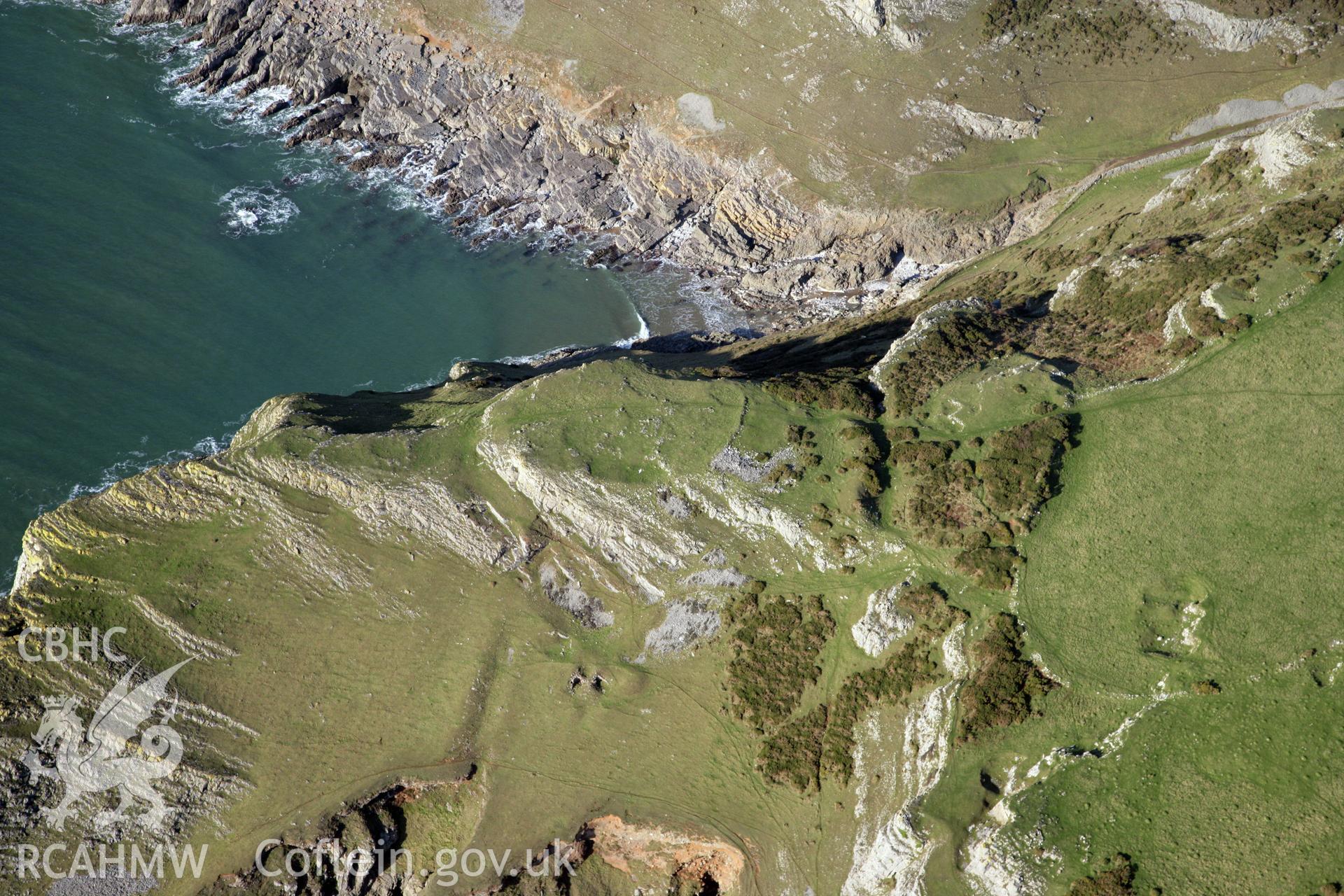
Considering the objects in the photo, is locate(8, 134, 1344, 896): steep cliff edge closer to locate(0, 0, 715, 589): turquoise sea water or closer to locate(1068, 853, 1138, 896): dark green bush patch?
locate(1068, 853, 1138, 896): dark green bush patch

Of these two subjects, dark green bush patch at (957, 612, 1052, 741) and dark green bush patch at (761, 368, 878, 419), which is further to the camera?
dark green bush patch at (761, 368, 878, 419)

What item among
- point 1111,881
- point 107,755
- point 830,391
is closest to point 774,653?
point 830,391

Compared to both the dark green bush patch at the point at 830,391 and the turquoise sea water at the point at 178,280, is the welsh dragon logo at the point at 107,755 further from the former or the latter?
the dark green bush patch at the point at 830,391

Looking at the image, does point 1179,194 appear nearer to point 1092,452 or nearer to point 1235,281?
point 1235,281

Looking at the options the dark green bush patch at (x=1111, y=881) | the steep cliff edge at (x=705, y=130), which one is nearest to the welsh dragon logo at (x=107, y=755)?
the dark green bush patch at (x=1111, y=881)

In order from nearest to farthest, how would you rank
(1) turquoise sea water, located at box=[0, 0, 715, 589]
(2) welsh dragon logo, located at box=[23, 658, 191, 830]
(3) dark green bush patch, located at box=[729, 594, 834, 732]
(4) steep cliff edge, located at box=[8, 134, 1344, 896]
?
(4) steep cliff edge, located at box=[8, 134, 1344, 896] → (2) welsh dragon logo, located at box=[23, 658, 191, 830] → (3) dark green bush patch, located at box=[729, 594, 834, 732] → (1) turquoise sea water, located at box=[0, 0, 715, 589]

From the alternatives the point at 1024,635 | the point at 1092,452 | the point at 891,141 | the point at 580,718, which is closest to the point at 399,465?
the point at 580,718

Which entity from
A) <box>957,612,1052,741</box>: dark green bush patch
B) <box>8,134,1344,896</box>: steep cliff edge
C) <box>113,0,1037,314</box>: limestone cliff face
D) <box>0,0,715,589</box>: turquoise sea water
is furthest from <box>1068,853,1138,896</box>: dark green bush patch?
<box>0,0,715,589</box>: turquoise sea water
